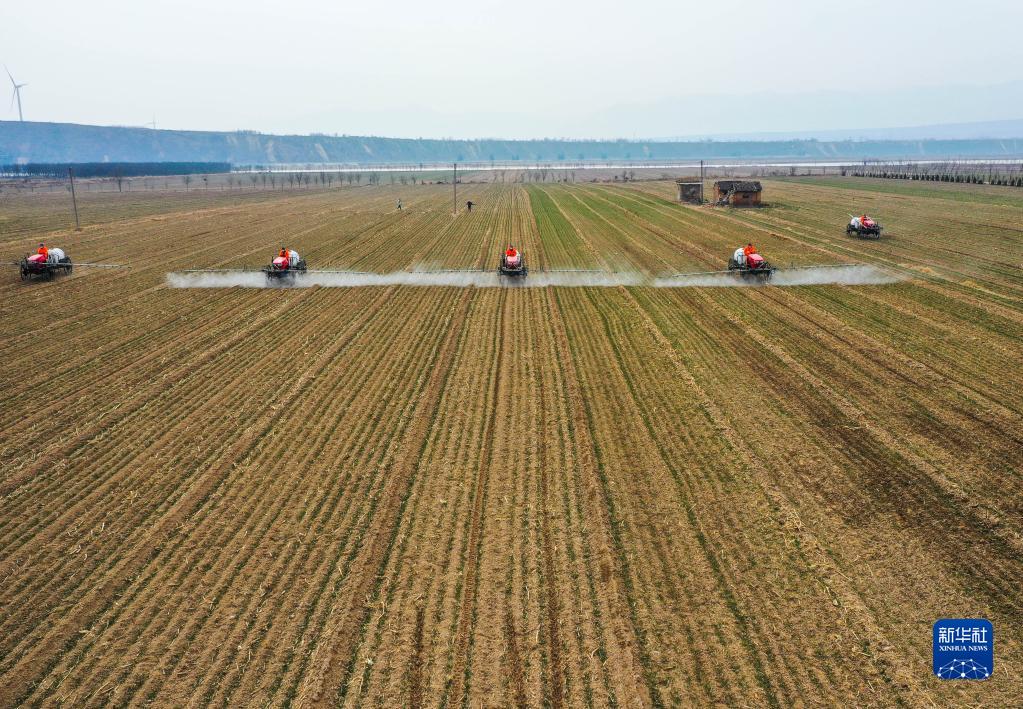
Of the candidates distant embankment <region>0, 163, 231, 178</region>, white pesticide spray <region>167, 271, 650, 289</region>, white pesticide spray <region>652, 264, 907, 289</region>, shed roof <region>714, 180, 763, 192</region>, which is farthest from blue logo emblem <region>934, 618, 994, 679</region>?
distant embankment <region>0, 163, 231, 178</region>

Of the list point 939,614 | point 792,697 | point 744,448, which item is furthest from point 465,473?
point 939,614

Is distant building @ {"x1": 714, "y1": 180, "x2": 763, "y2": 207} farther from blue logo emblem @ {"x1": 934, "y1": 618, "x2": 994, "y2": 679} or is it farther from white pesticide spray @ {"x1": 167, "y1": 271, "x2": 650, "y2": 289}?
blue logo emblem @ {"x1": 934, "y1": 618, "x2": 994, "y2": 679}

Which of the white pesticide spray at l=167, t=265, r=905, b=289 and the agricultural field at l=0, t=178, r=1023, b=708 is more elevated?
the white pesticide spray at l=167, t=265, r=905, b=289

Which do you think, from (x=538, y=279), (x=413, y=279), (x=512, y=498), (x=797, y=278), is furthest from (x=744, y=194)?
(x=512, y=498)

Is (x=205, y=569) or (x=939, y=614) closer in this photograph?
(x=939, y=614)

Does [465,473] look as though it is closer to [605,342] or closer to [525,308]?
[605,342]

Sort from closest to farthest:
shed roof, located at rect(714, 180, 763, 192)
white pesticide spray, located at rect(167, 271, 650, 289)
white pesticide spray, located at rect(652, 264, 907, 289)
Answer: white pesticide spray, located at rect(652, 264, 907, 289) → white pesticide spray, located at rect(167, 271, 650, 289) → shed roof, located at rect(714, 180, 763, 192)

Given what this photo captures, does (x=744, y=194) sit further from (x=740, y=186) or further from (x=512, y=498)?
(x=512, y=498)
